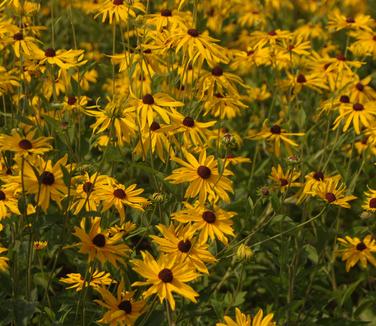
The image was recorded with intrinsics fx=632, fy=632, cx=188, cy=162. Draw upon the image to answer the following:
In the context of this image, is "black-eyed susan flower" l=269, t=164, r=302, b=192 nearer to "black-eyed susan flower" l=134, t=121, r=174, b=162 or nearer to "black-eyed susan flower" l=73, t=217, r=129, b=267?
"black-eyed susan flower" l=134, t=121, r=174, b=162

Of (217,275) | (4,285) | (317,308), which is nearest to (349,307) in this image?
(317,308)

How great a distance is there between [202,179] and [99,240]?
1.50ft

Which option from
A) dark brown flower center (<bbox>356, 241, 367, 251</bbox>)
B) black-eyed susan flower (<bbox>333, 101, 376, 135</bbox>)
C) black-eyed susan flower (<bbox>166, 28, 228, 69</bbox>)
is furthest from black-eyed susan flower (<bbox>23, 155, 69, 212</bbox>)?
black-eyed susan flower (<bbox>333, 101, 376, 135</bbox>)

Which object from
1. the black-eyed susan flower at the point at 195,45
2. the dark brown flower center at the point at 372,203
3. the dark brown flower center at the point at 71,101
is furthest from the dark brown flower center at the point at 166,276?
the dark brown flower center at the point at 71,101

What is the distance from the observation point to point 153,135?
2.64 m

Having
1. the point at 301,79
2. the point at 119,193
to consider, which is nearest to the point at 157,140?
the point at 119,193

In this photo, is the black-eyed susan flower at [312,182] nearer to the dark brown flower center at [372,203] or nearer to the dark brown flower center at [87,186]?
the dark brown flower center at [372,203]

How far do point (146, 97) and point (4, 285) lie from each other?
92 cm

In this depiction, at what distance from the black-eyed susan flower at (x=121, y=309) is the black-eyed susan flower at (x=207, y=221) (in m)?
0.30

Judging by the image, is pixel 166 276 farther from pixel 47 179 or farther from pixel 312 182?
pixel 312 182

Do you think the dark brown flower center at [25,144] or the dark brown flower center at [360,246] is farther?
the dark brown flower center at [360,246]

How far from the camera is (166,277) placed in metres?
1.93

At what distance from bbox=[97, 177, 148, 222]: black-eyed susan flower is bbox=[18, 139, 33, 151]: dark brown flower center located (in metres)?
0.32

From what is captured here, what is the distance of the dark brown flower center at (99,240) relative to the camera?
2061 millimetres
